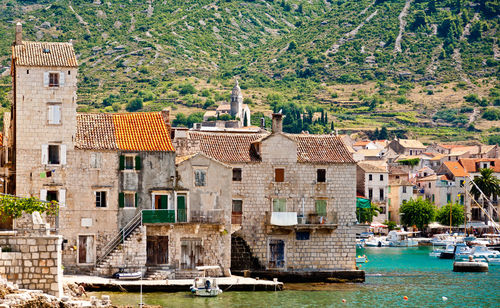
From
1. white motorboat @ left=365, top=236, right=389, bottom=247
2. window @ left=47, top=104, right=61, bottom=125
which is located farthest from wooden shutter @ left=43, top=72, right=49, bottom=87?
white motorboat @ left=365, top=236, right=389, bottom=247

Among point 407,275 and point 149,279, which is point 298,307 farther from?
point 407,275

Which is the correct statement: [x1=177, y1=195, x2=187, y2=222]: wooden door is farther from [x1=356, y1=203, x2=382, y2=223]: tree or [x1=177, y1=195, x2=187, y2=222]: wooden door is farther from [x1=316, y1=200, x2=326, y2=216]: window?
[x1=356, y1=203, x2=382, y2=223]: tree

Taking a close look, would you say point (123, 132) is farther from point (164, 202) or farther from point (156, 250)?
point (156, 250)

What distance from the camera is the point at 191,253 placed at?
53.3 m

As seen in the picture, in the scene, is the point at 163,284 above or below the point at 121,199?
below

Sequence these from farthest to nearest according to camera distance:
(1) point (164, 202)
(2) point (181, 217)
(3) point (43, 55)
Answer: (1) point (164, 202) → (2) point (181, 217) → (3) point (43, 55)

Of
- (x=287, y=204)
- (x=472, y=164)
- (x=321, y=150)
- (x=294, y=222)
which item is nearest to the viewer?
(x=294, y=222)

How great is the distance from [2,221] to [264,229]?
48.5 ft

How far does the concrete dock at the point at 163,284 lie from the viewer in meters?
48.8

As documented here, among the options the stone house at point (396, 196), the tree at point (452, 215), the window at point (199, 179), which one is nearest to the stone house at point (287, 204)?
the window at point (199, 179)

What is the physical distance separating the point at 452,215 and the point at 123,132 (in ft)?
277

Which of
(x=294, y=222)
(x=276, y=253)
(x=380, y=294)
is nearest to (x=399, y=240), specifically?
(x=276, y=253)

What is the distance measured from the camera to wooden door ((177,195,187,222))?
53.3 m

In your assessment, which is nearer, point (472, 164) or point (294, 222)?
point (294, 222)
